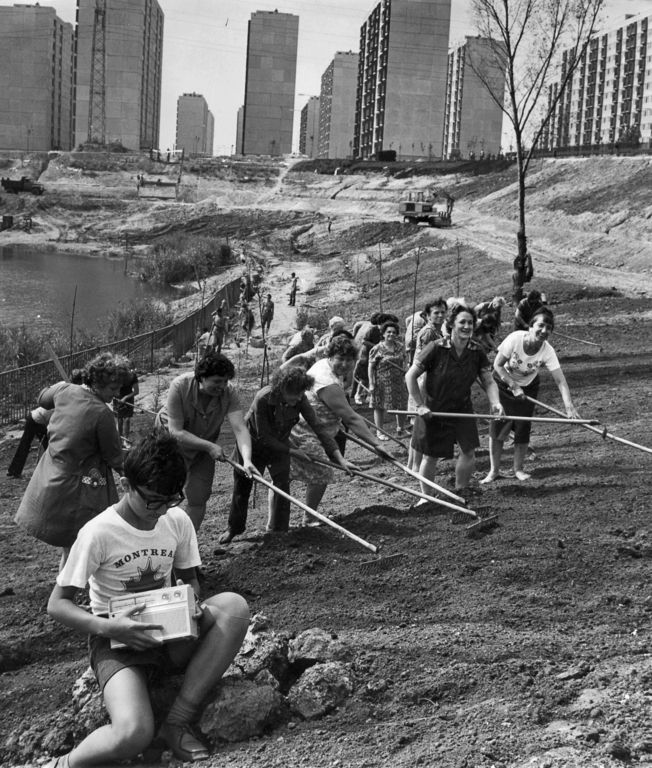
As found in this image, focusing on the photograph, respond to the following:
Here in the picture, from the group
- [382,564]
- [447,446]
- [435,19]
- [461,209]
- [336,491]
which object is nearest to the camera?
[382,564]

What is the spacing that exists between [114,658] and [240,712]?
1.88 ft

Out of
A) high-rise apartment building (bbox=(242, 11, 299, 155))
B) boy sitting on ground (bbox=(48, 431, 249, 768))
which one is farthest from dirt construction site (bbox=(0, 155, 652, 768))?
high-rise apartment building (bbox=(242, 11, 299, 155))

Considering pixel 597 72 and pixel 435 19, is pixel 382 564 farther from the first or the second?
pixel 597 72

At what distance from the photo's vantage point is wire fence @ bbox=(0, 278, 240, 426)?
13367mm

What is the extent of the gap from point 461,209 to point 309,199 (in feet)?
60.3

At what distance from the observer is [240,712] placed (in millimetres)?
3910

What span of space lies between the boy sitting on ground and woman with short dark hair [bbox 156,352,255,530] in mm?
1792

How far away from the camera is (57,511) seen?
5.08m

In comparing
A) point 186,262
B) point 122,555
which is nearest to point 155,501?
point 122,555

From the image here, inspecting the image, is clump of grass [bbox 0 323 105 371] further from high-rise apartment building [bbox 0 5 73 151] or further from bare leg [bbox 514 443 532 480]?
high-rise apartment building [bbox 0 5 73 151]

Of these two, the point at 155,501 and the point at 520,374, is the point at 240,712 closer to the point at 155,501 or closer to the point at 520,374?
the point at 155,501

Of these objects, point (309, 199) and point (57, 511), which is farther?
point (309, 199)

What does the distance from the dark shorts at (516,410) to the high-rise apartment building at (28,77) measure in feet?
384

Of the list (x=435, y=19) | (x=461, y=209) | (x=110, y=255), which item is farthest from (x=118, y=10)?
(x=461, y=209)
